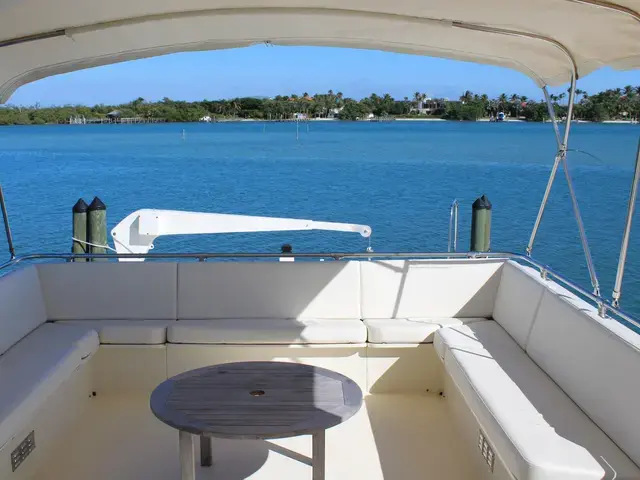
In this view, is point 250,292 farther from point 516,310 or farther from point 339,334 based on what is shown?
point 516,310

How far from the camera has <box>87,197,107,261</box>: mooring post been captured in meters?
5.75

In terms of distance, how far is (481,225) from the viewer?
5.32 metres

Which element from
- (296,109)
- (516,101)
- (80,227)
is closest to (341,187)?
(80,227)

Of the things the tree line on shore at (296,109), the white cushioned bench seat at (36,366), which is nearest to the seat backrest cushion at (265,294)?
the white cushioned bench seat at (36,366)

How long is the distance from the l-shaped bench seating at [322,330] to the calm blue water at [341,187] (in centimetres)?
691

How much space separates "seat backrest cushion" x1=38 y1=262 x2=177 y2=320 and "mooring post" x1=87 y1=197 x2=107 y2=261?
2118 mm

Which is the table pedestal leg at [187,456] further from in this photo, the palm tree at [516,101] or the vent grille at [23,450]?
the palm tree at [516,101]

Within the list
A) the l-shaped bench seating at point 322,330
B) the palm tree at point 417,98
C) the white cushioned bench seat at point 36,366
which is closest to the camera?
the white cushioned bench seat at point 36,366

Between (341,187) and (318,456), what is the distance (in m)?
21.7

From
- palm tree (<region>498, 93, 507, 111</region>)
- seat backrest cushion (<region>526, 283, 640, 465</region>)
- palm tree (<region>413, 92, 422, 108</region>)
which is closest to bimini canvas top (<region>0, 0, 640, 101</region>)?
seat backrest cushion (<region>526, 283, 640, 465</region>)

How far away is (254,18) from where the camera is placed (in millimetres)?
2822

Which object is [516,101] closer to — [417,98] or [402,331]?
[417,98]

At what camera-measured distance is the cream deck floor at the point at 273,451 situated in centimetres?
265

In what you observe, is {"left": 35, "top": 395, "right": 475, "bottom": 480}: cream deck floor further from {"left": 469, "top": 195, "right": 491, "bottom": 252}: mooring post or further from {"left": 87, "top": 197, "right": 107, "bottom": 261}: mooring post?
{"left": 87, "top": 197, "right": 107, "bottom": 261}: mooring post
